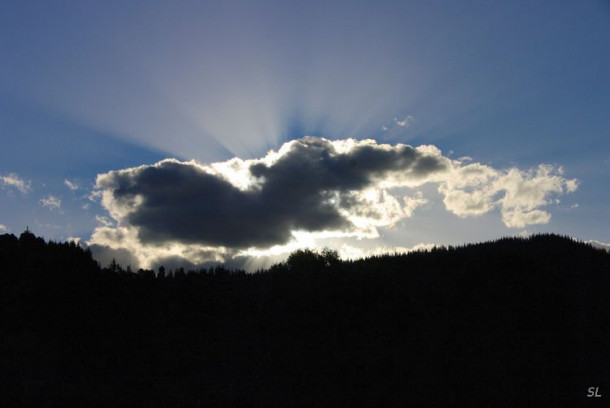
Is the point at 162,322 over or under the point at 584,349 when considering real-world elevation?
over

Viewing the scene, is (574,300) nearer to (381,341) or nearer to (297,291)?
(381,341)

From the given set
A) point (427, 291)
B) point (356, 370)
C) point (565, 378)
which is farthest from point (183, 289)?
point (565, 378)

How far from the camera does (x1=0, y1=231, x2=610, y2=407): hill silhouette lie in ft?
160

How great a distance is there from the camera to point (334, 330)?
59531mm

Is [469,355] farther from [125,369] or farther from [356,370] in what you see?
[125,369]

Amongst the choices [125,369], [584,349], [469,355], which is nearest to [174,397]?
[125,369]

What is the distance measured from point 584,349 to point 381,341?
19.9 metres

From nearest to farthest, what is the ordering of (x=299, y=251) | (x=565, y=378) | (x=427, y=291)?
1. (x=565, y=378)
2. (x=427, y=291)
3. (x=299, y=251)

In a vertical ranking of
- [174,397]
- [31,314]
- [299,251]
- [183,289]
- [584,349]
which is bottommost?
[174,397]

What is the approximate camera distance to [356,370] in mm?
53688

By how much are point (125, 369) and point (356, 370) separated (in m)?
23.0

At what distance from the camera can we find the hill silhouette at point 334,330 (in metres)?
48.7

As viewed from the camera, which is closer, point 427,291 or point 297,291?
point 427,291

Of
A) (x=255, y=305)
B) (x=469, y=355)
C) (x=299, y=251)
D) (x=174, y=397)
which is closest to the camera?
(x=174, y=397)
